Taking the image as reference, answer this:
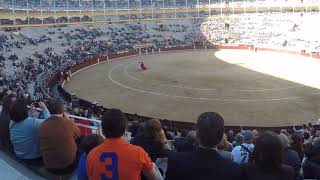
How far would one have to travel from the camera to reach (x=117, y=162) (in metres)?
4.06

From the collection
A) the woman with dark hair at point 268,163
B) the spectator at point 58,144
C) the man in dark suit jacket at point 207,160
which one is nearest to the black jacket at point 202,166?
the man in dark suit jacket at point 207,160

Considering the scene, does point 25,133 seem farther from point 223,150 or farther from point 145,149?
point 223,150

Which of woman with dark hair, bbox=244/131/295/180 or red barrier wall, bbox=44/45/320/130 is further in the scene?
red barrier wall, bbox=44/45/320/130

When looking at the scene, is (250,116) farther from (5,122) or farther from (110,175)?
(110,175)

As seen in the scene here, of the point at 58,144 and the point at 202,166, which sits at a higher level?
the point at 202,166

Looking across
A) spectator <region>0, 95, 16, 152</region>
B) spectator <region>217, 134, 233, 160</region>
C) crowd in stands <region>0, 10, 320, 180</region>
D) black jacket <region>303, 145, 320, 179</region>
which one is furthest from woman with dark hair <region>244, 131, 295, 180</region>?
spectator <region>0, 95, 16, 152</region>

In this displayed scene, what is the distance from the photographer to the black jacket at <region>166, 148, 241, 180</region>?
3758 millimetres

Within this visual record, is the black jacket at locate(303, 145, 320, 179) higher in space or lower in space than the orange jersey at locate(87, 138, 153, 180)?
lower

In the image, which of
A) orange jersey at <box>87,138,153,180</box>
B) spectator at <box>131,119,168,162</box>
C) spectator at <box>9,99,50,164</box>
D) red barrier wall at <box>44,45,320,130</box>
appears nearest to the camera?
orange jersey at <box>87,138,153,180</box>

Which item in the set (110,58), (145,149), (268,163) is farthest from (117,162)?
(110,58)

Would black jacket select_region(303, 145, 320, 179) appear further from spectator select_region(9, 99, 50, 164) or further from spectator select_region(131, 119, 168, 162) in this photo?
spectator select_region(9, 99, 50, 164)

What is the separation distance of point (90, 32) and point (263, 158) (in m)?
69.9

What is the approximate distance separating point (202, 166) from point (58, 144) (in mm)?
2802

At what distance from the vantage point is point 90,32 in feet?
234
